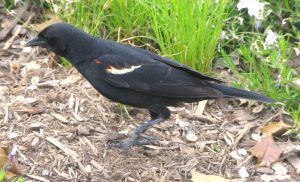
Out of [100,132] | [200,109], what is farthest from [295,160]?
[100,132]

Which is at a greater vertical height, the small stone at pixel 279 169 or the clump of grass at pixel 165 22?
the clump of grass at pixel 165 22

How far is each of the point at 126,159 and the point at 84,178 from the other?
0.39 meters

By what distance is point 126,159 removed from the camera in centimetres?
446

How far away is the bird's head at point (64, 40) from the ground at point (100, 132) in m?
0.57

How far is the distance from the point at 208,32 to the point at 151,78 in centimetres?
92

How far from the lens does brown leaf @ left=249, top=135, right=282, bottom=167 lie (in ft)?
14.6

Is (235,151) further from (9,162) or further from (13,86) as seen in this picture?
(13,86)

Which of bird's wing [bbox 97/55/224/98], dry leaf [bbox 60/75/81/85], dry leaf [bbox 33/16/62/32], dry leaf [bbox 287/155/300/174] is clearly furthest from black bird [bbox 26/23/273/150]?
dry leaf [bbox 33/16/62/32]

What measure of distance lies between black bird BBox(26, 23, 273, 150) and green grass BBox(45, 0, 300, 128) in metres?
0.58

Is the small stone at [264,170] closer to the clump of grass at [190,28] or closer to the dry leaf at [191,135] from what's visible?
the dry leaf at [191,135]

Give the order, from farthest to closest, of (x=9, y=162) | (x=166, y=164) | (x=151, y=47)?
1. (x=151, y=47)
2. (x=166, y=164)
3. (x=9, y=162)

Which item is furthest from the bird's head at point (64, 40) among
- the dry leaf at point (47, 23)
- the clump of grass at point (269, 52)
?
the clump of grass at point (269, 52)

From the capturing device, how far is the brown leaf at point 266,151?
4.44 m

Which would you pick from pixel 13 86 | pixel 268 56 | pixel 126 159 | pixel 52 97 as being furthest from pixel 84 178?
pixel 268 56
